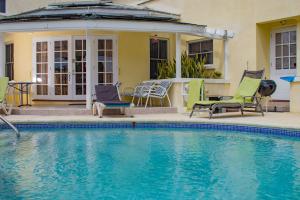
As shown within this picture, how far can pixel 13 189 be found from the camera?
14.6 ft

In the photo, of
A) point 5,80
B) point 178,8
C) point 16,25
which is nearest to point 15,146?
point 5,80

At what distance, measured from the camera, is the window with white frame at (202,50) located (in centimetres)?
1503

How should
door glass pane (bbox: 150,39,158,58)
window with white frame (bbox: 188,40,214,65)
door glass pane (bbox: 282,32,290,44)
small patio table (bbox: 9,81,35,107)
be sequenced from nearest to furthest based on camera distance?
door glass pane (bbox: 282,32,290,44) → small patio table (bbox: 9,81,35,107) → window with white frame (bbox: 188,40,214,65) → door glass pane (bbox: 150,39,158,58)

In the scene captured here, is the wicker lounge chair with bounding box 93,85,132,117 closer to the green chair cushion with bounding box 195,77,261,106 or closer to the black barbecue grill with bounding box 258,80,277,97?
the green chair cushion with bounding box 195,77,261,106

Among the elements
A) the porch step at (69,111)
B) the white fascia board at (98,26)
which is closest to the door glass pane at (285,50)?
the white fascia board at (98,26)

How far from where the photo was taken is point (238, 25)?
13.7 m

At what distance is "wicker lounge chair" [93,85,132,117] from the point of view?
438 inches

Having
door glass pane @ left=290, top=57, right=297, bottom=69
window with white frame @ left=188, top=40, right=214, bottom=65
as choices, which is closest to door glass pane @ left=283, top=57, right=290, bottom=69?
door glass pane @ left=290, top=57, right=297, bottom=69

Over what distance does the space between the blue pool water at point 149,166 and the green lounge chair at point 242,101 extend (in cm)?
155

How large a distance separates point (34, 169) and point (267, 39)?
398 inches

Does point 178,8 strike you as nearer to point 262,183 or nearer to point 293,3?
point 293,3

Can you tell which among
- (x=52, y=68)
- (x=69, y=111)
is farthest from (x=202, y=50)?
(x=69, y=111)

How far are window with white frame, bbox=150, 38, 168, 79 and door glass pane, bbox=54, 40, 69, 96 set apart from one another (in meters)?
3.29

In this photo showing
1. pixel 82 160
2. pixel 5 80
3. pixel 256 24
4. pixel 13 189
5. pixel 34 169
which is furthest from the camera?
pixel 256 24
